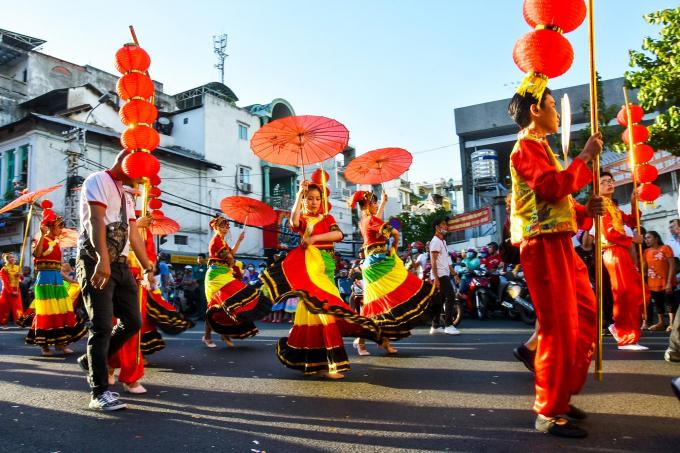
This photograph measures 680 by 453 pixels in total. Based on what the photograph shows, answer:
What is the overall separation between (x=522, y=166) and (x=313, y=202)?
266 cm

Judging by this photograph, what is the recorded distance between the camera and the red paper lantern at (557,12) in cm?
338

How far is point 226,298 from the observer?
7449 mm

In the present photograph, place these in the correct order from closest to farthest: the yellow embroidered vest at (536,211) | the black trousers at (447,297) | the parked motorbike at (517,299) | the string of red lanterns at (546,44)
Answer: the yellow embroidered vest at (536,211) < the string of red lanterns at (546,44) < the black trousers at (447,297) < the parked motorbike at (517,299)

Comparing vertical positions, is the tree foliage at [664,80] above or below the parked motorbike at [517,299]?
above

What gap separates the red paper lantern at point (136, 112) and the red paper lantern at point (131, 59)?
0.42 meters

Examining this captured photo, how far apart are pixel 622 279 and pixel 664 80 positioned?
18.3ft

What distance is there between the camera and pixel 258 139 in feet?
19.6

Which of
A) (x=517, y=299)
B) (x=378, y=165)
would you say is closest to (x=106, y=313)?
(x=378, y=165)

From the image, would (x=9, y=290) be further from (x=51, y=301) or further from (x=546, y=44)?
(x=546, y=44)

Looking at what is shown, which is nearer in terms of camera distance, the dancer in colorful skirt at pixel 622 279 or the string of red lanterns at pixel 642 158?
the dancer in colorful skirt at pixel 622 279

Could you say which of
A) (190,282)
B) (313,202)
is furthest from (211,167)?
(313,202)

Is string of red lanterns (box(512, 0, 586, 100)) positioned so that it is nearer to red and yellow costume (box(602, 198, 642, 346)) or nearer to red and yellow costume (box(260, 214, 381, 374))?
red and yellow costume (box(260, 214, 381, 374))

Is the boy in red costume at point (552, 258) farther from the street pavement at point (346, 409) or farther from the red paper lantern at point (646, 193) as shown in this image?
the red paper lantern at point (646, 193)

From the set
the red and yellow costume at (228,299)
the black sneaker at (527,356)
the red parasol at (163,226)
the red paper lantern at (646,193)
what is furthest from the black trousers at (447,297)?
the red parasol at (163,226)
